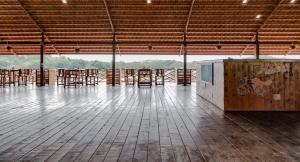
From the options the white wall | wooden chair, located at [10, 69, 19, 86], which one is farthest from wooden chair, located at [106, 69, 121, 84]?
the white wall

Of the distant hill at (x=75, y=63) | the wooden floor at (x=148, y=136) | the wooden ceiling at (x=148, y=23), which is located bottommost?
the wooden floor at (x=148, y=136)

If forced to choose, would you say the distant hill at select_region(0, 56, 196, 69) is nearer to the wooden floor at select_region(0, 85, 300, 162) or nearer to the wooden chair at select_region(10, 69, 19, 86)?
the wooden chair at select_region(10, 69, 19, 86)

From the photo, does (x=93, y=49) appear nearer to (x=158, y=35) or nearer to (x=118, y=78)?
(x=118, y=78)

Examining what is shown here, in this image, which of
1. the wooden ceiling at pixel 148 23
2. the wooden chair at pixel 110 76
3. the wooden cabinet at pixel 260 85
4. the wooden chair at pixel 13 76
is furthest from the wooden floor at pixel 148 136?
the wooden chair at pixel 110 76

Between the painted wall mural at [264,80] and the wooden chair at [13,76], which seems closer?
the painted wall mural at [264,80]

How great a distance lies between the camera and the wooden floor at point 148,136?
9.03ft

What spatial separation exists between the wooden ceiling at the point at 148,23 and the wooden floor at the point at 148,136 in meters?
7.96

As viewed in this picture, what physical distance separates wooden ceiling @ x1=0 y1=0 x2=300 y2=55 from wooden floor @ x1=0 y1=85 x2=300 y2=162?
7.96m

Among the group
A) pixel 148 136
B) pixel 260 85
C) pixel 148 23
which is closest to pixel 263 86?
pixel 260 85

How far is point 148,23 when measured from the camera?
13750 millimetres

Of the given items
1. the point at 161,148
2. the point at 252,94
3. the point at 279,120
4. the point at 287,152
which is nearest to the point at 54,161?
the point at 161,148

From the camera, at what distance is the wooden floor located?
9.03 feet

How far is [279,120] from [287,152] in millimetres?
2049

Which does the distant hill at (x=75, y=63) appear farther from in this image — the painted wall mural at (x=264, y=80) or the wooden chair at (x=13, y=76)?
the painted wall mural at (x=264, y=80)
